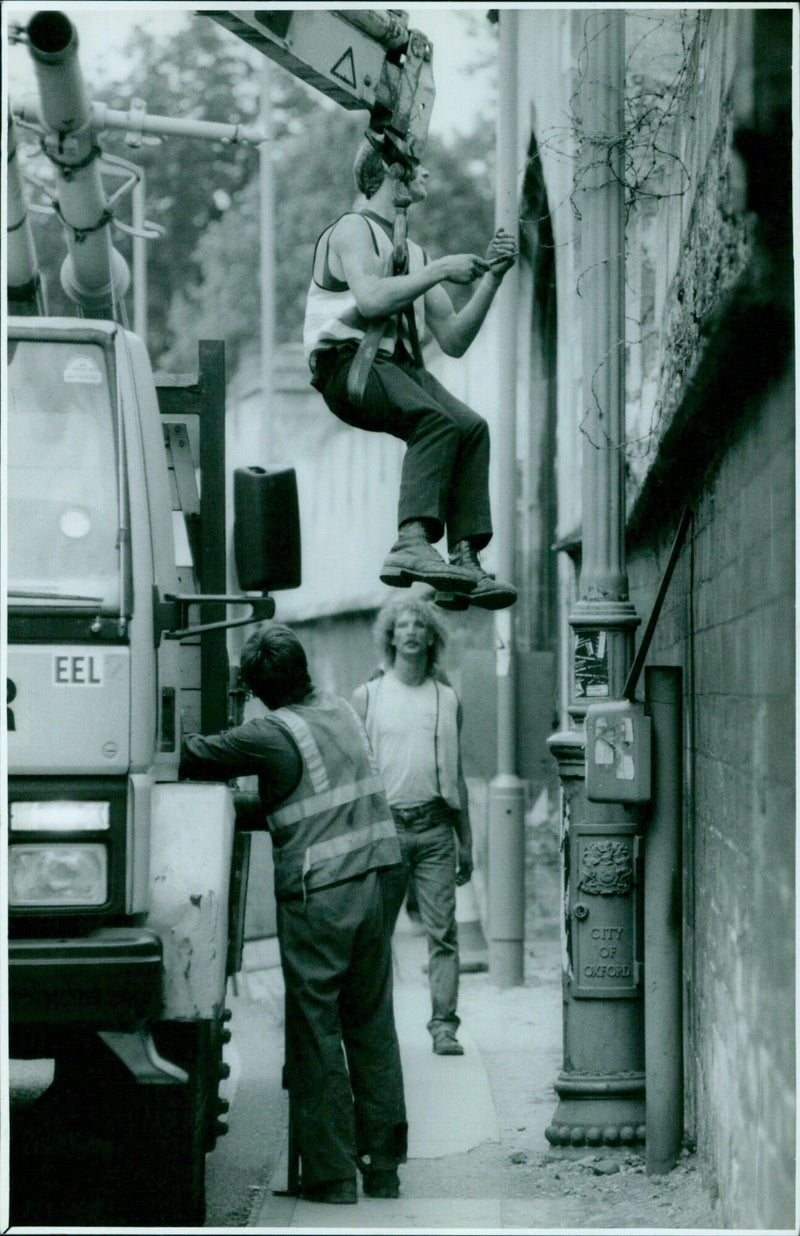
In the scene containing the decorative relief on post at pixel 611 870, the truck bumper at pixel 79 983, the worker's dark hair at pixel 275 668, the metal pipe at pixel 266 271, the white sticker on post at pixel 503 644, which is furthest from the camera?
the white sticker on post at pixel 503 644

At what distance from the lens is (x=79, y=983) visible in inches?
187

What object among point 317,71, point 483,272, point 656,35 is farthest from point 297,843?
point 656,35

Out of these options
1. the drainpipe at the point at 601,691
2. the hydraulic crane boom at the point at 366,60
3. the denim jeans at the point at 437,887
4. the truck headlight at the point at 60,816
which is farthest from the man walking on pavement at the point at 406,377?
the denim jeans at the point at 437,887

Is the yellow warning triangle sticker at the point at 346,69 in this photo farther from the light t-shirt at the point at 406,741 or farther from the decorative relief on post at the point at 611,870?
the light t-shirt at the point at 406,741

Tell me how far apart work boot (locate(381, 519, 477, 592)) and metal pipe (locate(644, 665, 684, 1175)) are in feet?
3.18

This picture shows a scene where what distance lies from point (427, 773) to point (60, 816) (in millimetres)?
3673

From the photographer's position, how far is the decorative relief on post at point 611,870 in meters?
6.50

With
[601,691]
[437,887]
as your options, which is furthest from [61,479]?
[437,887]

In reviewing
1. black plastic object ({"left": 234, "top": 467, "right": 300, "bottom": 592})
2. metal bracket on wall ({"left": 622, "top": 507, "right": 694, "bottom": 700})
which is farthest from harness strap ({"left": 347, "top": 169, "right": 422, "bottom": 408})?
metal bracket on wall ({"left": 622, "top": 507, "right": 694, "bottom": 700})

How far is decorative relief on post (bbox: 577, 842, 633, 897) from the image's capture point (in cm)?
650

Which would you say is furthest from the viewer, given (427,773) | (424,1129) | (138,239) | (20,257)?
(427,773)

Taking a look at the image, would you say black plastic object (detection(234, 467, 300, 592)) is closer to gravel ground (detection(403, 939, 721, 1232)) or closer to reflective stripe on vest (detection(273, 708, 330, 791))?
reflective stripe on vest (detection(273, 708, 330, 791))

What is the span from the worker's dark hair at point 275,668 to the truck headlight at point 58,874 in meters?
1.31

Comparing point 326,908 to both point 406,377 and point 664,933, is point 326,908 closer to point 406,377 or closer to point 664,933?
point 664,933
